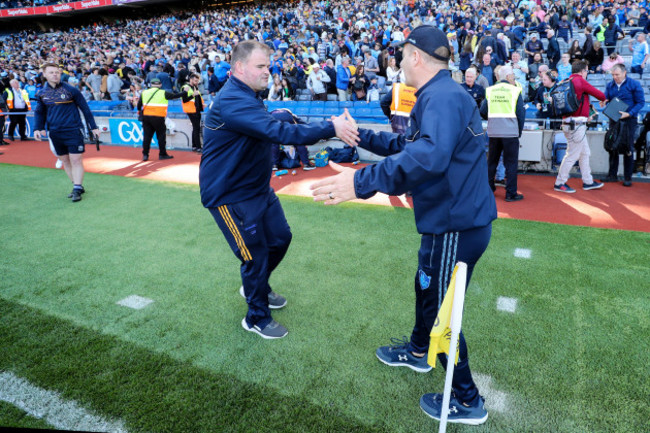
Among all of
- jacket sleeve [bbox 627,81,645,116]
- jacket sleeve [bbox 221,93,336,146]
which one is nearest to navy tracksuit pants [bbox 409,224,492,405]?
jacket sleeve [bbox 221,93,336,146]

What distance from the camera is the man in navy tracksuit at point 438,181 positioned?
6.04 ft

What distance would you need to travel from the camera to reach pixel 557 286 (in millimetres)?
3812

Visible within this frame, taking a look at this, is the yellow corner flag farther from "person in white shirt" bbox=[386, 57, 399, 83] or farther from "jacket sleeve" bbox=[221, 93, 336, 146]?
"person in white shirt" bbox=[386, 57, 399, 83]

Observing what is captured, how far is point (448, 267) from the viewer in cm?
218

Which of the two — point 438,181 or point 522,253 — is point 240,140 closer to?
point 438,181

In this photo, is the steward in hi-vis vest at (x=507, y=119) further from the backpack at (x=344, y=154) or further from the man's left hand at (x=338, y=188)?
the man's left hand at (x=338, y=188)

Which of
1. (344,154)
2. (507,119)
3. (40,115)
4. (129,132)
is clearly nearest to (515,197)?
(507,119)

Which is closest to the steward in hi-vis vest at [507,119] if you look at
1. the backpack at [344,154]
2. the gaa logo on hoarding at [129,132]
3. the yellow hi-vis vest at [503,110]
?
the yellow hi-vis vest at [503,110]

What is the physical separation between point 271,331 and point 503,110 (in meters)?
4.93

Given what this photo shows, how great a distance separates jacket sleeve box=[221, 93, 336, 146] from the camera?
2.59m

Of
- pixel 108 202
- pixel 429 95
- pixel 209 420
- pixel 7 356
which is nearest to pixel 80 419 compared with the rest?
pixel 209 420

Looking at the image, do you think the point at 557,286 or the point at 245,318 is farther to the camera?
the point at 557,286

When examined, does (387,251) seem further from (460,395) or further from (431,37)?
(431,37)

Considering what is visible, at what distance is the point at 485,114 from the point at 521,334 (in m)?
4.39
